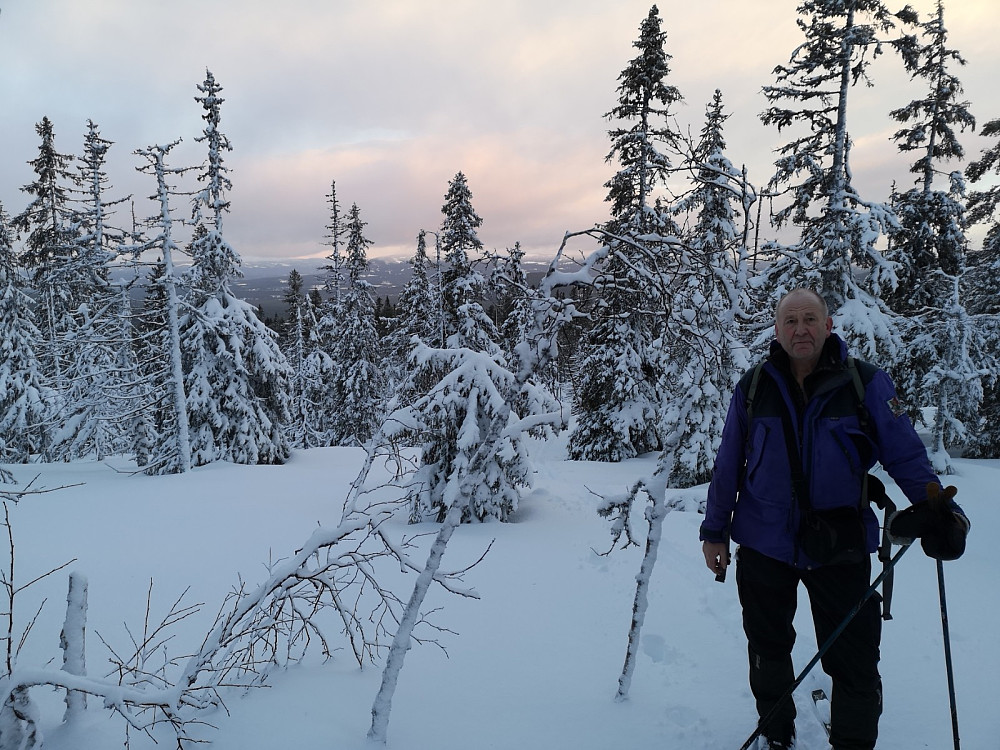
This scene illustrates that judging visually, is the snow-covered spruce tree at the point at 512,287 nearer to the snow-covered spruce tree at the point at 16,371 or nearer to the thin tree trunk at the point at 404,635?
the thin tree trunk at the point at 404,635

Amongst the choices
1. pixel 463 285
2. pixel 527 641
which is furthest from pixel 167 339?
pixel 527 641

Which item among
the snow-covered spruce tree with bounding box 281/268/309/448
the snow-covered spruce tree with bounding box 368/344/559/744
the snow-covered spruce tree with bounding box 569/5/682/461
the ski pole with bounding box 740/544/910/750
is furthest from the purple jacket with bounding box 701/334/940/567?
the snow-covered spruce tree with bounding box 281/268/309/448

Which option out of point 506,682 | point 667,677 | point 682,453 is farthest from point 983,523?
point 506,682

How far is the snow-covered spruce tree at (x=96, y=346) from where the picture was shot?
48.3 ft

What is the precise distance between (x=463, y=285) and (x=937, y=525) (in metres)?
15.5

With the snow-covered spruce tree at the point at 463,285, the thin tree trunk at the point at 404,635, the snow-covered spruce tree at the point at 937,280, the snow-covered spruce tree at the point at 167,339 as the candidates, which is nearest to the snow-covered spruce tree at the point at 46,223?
the snow-covered spruce tree at the point at 167,339

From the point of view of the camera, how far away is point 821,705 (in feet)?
11.0

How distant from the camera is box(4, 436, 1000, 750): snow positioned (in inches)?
126

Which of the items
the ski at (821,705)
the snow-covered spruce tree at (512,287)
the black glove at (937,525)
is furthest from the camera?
the ski at (821,705)

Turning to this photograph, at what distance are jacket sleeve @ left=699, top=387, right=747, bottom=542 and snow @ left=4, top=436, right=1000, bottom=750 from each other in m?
1.48

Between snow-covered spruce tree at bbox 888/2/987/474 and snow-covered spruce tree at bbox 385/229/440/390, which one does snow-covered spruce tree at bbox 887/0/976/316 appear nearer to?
snow-covered spruce tree at bbox 888/2/987/474

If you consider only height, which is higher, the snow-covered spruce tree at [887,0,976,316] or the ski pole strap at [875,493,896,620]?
the snow-covered spruce tree at [887,0,976,316]

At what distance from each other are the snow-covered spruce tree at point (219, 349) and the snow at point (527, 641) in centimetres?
716

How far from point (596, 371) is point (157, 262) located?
1518 cm
